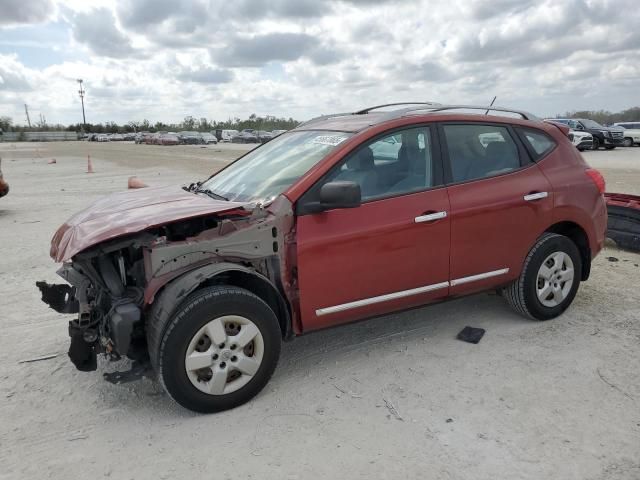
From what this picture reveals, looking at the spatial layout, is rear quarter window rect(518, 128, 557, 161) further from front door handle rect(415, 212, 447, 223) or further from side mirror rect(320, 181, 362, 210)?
side mirror rect(320, 181, 362, 210)

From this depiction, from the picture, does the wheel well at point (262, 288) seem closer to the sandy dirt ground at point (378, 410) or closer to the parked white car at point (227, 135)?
the sandy dirt ground at point (378, 410)

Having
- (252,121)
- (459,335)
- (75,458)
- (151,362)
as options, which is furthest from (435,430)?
(252,121)

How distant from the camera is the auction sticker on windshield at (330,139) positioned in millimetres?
3748

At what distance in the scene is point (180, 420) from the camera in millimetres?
3201

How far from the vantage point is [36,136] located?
96.2 metres

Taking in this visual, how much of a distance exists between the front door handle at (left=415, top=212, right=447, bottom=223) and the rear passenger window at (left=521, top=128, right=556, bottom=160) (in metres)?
1.21

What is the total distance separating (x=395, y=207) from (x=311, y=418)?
150cm

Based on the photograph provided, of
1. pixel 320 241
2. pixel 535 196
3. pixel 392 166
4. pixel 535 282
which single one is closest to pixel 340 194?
pixel 320 241

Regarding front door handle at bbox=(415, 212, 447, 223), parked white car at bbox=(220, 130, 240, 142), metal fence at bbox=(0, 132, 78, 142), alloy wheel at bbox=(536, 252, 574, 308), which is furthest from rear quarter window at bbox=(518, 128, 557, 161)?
metal fence at bbox=(0, 132, 78, 142)

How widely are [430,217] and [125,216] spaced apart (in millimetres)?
2067

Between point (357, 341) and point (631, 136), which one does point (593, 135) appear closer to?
point (631, 136)

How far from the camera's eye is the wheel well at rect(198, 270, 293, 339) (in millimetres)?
3367

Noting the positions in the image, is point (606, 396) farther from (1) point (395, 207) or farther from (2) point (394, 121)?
(2) point (394, 121)

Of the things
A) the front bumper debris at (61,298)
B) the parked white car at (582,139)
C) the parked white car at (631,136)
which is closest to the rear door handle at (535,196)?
the front bumper debris at (61,298)
